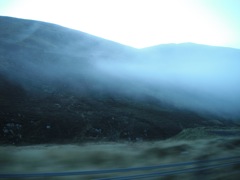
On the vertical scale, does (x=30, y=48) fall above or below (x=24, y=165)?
above

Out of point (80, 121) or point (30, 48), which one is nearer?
point (80, 121)

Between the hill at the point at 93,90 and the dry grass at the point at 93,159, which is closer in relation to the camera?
the dry grass at the point at 93,159

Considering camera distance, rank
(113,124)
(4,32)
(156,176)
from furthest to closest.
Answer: (4,32)
(113,124)
(156,176)

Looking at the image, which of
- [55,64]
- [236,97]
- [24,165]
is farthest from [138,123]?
[236,97]

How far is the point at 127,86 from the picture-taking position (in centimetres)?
8031

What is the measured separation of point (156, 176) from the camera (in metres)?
7.80

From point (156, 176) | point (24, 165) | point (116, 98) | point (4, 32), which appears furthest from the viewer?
point (4, 32)

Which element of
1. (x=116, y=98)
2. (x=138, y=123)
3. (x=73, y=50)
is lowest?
(x=138, y=123)

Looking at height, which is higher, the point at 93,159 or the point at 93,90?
the point at 93,90

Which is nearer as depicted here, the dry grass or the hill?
the dry grass

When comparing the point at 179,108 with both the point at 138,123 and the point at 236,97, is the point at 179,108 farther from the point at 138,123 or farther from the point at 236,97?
the point at 236,97

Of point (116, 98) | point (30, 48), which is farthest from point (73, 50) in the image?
point (116, 98)

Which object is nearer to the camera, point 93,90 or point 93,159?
point 93,159

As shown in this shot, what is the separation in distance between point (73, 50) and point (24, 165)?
3705 inches
